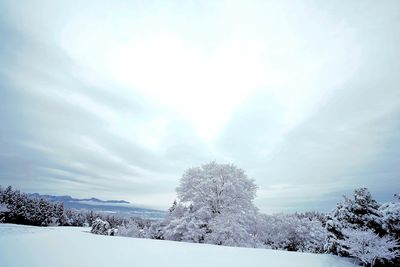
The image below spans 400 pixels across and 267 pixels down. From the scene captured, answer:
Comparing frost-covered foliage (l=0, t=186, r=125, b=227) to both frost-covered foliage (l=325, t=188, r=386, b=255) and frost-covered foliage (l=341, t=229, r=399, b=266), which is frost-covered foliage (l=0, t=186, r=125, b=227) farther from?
frost-covered foliage (l=341, t=229, r=399, b=266)

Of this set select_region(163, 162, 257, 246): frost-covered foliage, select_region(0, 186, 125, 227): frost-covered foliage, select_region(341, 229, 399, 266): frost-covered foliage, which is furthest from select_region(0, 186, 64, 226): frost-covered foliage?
select_region(341, 229, 399, 266): frost-covered foliage

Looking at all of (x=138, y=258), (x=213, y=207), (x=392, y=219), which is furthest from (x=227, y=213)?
(x=138, y=258)

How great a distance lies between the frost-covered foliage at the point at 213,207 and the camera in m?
18.8

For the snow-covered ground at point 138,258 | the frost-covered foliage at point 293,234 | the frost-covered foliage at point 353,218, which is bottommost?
the frost-covered foliage at point 293,234

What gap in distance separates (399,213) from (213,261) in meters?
8.52

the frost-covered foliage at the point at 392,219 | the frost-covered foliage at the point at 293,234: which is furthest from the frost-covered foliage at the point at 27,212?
the frost-covered foliage at the point at 392,219

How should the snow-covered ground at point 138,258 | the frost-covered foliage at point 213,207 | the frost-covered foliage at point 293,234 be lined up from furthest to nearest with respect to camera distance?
the frost-covered foliage at point 293,234, the frost-covered foliage at point 213,207, the snow-covered ground at point 138,258

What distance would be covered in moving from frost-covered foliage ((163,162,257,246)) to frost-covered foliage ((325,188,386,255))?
7671 millimetres

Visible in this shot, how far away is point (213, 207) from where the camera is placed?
869 inches

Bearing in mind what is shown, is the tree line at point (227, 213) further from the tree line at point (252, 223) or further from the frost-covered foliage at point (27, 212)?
the frost-covered foliage at point (27, 212)

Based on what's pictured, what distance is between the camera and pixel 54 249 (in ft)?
23.3

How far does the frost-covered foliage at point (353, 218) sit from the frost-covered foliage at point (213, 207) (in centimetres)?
767

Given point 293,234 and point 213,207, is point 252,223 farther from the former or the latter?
point 293,234

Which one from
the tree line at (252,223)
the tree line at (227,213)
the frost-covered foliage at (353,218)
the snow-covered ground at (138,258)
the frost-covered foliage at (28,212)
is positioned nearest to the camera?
the snow-covered ground at (138,258)
